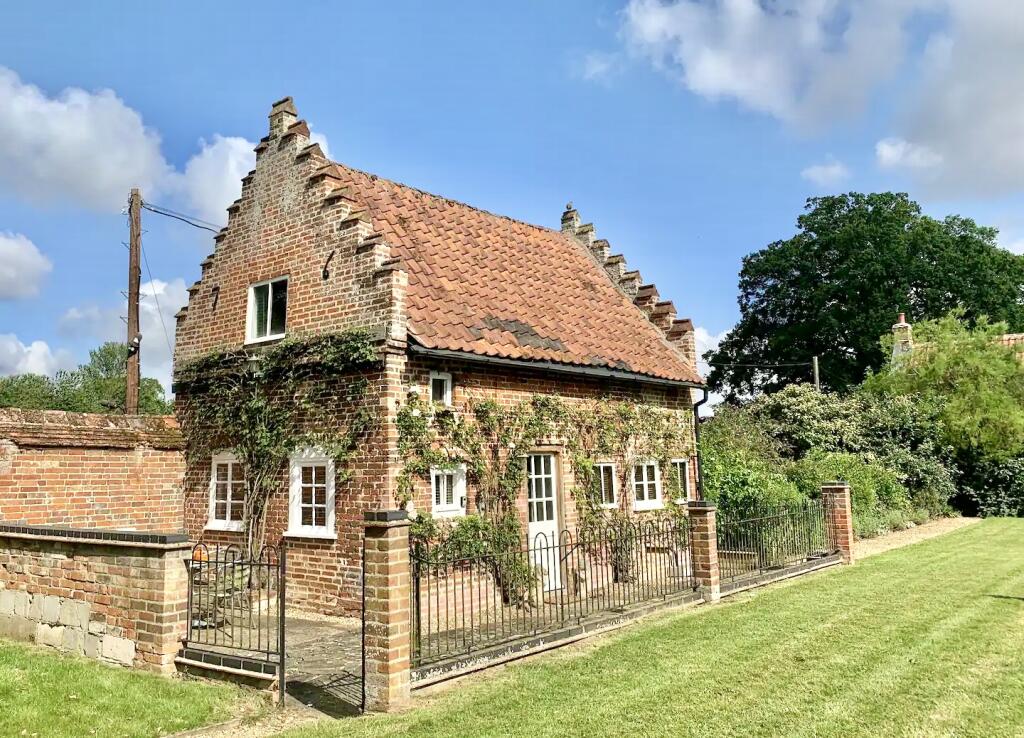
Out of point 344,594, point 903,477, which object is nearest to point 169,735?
Answer: point 344,594

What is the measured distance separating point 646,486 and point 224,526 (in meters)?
8.28

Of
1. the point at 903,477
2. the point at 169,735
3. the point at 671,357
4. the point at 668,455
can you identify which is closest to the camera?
the point at 169,735

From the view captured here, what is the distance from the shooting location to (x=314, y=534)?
37.9 ft

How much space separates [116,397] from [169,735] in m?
56.6

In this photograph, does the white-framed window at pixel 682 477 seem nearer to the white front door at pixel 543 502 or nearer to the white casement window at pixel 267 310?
the white front door at pixel 543 502

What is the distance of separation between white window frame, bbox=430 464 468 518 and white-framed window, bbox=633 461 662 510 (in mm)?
4619

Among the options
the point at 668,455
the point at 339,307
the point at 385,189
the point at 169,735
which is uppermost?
the point at 385,189

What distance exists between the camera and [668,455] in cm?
1598

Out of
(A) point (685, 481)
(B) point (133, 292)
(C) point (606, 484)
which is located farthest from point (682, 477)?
(B) point (133, 292)

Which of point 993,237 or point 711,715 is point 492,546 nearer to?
point 711,715

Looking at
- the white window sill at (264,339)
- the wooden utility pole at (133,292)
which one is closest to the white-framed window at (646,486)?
the white window sill at (264,339)

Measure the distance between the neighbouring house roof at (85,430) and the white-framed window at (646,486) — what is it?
29.3 feet

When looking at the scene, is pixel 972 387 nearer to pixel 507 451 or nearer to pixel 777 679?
pixel 507 451

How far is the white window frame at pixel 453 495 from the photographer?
37.3ft
